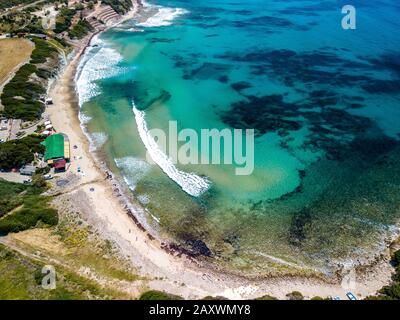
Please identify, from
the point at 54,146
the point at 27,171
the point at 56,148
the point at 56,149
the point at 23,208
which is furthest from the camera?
the point at 54,146

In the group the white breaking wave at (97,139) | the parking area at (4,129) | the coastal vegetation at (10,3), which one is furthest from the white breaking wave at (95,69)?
the coastal vegetation at (10,3)

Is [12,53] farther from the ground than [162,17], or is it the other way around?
[12,53]

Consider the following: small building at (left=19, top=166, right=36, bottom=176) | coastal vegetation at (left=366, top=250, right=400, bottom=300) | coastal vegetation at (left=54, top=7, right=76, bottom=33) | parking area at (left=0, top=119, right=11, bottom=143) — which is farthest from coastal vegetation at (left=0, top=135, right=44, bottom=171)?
coastal vegetation at (left=54, top=7, right=76, bottom=33)

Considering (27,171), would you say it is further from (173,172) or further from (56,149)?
(173,172)

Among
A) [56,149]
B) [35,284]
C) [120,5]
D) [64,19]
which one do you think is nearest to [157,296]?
[35,284]

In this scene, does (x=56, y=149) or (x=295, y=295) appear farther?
(x=56, y=149)

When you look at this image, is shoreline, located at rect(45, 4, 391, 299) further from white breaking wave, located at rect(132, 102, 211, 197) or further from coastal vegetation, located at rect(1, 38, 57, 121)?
coastal vegetation, located at rect(1, 38, 57, 121)

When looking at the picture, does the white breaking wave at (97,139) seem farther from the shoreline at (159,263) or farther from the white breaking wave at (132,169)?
the white breaking wave at (132,169)
